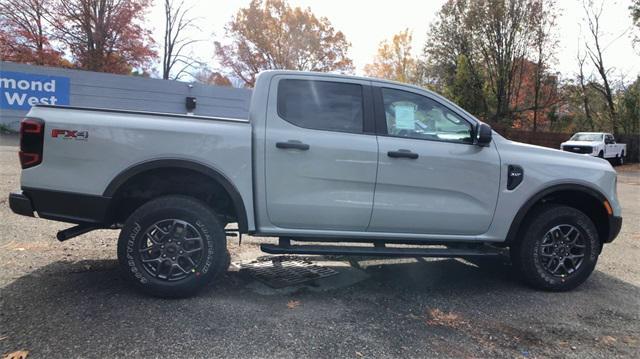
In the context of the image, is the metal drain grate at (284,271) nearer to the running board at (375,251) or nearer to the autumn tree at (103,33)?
the running board at (375,251)

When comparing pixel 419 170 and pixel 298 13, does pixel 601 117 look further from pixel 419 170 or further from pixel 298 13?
pixel 419 170

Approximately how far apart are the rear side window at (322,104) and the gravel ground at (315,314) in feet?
5.16

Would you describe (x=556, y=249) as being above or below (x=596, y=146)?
below

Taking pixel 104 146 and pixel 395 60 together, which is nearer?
pixel 104 146

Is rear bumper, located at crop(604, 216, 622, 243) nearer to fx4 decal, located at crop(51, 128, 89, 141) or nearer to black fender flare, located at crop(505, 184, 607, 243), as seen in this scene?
black fender flare, located at crop(505, 184, 607, 243)

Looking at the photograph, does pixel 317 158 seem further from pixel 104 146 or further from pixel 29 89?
pixel 29 89

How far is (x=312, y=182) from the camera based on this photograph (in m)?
3.94

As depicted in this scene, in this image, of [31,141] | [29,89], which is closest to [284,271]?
[31,141]

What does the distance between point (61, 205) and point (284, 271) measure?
2.16m

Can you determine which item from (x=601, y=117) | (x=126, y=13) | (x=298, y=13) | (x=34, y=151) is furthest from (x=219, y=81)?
(x=34, y=151)

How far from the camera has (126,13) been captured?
25.9 meters

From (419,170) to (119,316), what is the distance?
2.77 metres

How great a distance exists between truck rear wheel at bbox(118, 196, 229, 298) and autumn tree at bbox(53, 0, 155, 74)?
1010 inches

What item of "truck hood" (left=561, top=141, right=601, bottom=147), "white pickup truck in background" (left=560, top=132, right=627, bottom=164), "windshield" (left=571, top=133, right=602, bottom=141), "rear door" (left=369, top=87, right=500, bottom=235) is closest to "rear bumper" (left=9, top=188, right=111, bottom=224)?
"rear door" (left=369, top=87, right=500, bottom=235)
